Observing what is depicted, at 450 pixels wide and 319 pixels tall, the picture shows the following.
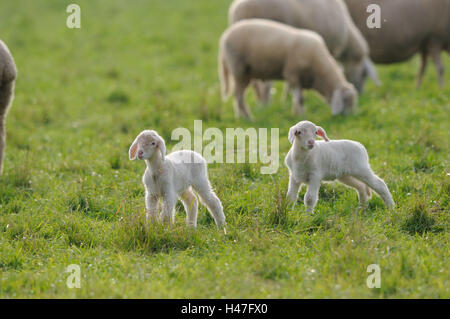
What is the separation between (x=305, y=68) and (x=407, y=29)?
3249 millimetres

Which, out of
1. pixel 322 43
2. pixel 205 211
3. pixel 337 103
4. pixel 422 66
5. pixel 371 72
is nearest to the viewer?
pixel 205 211

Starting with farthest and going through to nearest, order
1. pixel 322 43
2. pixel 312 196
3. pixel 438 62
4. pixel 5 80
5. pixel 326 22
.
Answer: pixel 438 62
pixel 326 22
pixel 322 43
pixel 5 80
pixel 312 196

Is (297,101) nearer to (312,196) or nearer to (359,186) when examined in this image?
(359,186)

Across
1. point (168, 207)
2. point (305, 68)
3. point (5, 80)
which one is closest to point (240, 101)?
point (305, 68)

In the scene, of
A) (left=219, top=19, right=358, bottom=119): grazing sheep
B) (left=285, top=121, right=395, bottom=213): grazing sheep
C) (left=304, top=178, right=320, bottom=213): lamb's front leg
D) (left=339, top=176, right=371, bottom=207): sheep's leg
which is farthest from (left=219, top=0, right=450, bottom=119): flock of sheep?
(left=304, top=178, right=320, bottom=213): lamb's front leg

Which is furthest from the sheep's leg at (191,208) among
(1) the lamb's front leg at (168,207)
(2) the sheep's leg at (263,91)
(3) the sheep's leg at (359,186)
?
(2) the sheep's leg at (263,91)

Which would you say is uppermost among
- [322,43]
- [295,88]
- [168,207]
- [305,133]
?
[322,43]

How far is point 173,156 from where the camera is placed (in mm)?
5242

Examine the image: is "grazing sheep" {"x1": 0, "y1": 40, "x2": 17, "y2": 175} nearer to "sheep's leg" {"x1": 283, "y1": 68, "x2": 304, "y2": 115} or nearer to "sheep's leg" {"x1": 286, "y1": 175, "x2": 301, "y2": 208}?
"sheep's leg" {"x1": 286, "y1": 175, "x2": 301, "y2": 208}

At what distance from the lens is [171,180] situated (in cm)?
498

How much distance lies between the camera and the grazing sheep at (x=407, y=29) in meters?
11.3

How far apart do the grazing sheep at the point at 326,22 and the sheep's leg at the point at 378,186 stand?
505cm

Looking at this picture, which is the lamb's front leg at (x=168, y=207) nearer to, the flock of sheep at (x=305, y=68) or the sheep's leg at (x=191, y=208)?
the flock of sheep at (x=305, y=68)
